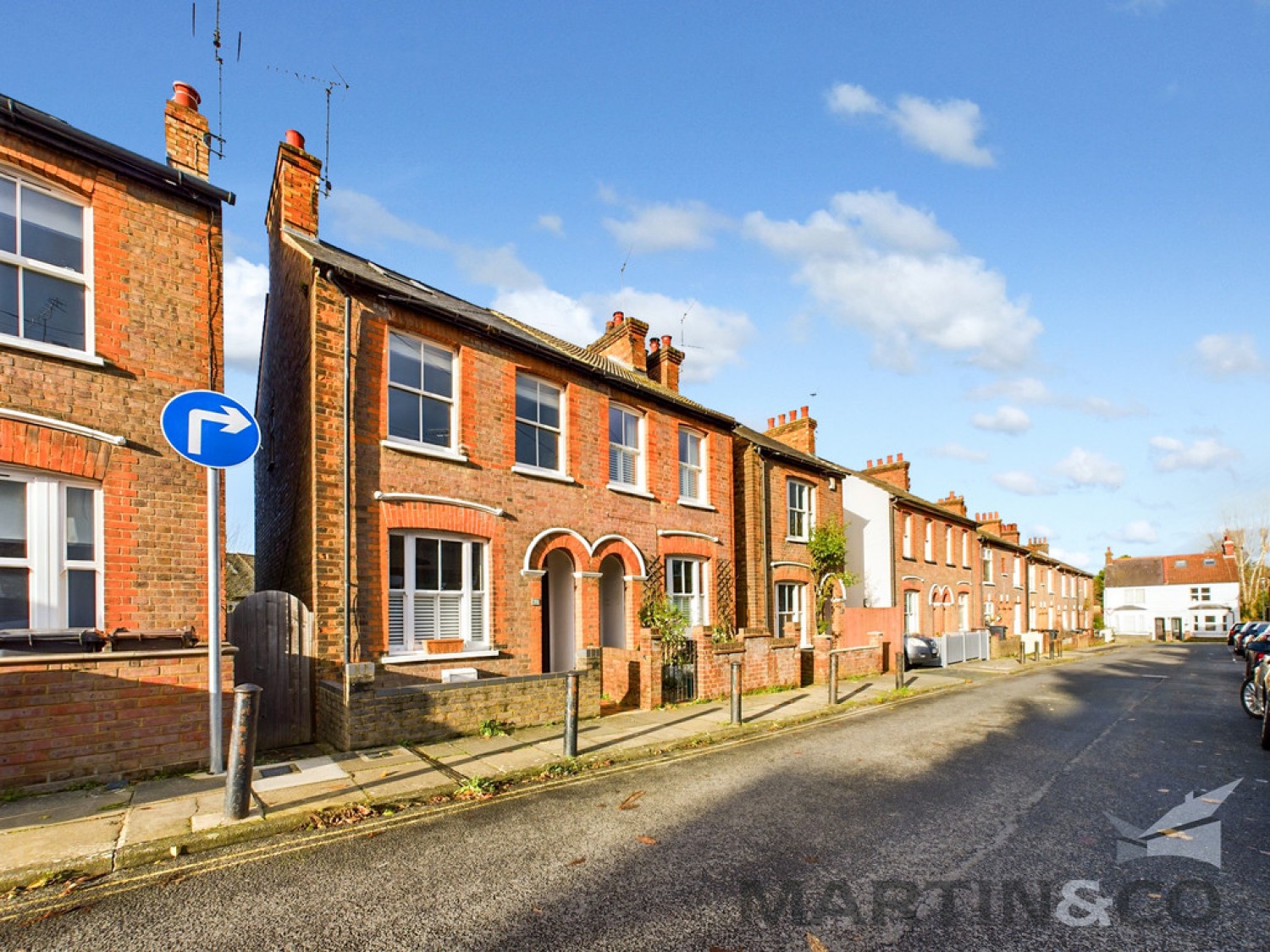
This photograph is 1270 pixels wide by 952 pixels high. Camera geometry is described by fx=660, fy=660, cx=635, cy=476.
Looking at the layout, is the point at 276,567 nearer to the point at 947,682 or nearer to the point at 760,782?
the point at 760,782

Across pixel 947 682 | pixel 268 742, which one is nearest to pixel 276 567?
pixel 268 742

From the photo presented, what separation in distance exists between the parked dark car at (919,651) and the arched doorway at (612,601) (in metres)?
12.6

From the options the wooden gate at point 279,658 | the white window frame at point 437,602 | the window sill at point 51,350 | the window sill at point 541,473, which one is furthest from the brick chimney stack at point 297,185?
the wooden gate at point 279,658

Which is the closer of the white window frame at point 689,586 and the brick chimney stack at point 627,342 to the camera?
the white window frame at point 689,586

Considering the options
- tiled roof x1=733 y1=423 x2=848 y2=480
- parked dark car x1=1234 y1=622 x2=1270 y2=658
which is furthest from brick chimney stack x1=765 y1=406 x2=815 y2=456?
parked dark car x1=1234 y1=622 x2=1270 y2=658

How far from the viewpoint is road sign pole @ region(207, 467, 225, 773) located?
22.8 ft

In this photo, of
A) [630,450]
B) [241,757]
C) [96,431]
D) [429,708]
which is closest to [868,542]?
[630,450]

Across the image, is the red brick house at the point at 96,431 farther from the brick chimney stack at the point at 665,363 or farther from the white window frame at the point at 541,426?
the brick chimney stack at the point at 665,363

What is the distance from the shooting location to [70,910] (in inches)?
167

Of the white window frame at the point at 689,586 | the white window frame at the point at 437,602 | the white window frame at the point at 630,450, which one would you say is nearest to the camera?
the white window frame at the point at 437,602

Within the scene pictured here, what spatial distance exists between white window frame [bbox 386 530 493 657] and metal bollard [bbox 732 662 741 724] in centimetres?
402

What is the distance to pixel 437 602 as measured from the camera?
1042cm

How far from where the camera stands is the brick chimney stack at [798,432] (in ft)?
78.2

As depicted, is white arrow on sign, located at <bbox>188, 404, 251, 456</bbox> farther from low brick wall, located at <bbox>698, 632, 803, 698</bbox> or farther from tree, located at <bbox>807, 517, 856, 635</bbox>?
tree, located at <bbox>807, 517, 856, 635</bbox>
